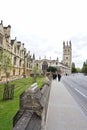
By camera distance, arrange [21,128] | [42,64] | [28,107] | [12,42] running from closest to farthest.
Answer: [21,128], [28,107], [12,42], [42,64]

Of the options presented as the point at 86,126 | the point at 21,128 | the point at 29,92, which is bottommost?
the point at 86,126

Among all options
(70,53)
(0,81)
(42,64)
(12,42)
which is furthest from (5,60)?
(70,53)

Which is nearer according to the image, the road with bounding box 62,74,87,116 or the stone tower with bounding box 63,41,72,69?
the road with bounding box 62,74,87,116

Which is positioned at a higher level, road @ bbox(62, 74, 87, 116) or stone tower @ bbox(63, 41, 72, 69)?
stone tower @ bbox(63, 41, 72, 69)

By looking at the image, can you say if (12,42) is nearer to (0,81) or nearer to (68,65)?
(0,81)

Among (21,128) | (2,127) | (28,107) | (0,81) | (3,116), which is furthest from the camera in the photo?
(0,81)

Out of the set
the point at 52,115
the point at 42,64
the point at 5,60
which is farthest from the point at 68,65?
the point at 52,115

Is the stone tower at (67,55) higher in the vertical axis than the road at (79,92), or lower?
higher

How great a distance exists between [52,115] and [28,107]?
20.4 feet

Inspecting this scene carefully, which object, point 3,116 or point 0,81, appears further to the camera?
point 0,81

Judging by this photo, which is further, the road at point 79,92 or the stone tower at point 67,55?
the stone tower at point 67,55

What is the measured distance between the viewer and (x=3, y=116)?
35.7 ft

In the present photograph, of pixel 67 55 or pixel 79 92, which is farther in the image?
pixel 67 55

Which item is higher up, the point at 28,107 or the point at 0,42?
the point at 0,42
